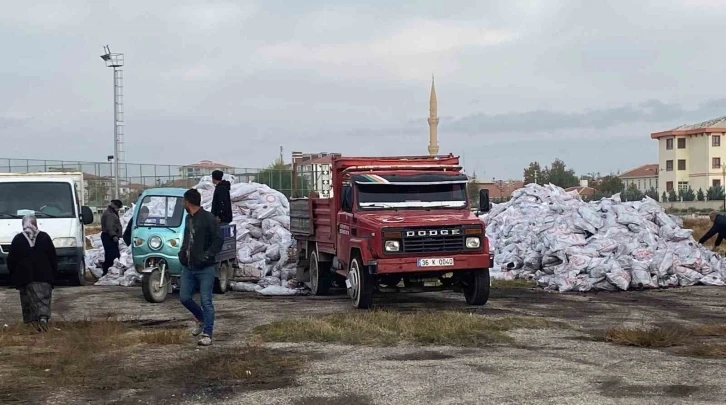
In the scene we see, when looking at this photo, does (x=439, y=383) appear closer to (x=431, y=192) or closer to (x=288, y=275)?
(x=431, y=192)

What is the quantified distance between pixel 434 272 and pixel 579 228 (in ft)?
25.5

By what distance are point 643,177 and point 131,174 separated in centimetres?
8450

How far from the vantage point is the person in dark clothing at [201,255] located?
10.8m

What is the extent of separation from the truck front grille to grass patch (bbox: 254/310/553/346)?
1380 millimetres

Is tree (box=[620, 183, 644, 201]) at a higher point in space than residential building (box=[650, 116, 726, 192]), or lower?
lower

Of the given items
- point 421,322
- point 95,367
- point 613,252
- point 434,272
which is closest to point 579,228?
point 613,252

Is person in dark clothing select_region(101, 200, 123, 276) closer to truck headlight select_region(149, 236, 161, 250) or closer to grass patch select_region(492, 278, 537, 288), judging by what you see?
truck headlight select_region(149, 236, 161, 250)

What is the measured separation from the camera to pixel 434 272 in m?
14.2

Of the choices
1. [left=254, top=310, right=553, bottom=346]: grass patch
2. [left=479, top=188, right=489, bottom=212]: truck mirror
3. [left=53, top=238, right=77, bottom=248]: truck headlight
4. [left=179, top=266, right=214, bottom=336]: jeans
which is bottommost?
[left=254, top=310, right=553, bottom=346]: grass patch

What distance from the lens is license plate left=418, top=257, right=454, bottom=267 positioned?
1401cm

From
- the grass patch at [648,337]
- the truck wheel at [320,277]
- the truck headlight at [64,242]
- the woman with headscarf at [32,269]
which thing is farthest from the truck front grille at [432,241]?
the truck headlight at [64,242]

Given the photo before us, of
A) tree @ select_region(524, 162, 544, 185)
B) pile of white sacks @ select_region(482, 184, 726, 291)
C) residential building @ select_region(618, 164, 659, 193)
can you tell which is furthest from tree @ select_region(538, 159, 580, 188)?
pile of white sacks @ select_region(482, 184, 726, 291)

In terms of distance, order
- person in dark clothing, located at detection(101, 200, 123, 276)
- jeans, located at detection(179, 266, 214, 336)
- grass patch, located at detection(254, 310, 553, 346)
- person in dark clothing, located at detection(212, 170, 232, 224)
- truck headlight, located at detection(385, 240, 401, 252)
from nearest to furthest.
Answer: jeans, located at detection(179, 266, 214, 336) < grass patch, located at detection(254, 310, 553, 346) < truck headlight, located at detection(385, 240, 401, 252) < person in dark clothing, located at detection(212, 170, 232, 224) < person in dark clothing, located at detection(101, 200, 123, 276)

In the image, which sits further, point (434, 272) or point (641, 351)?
point (434, 272)
